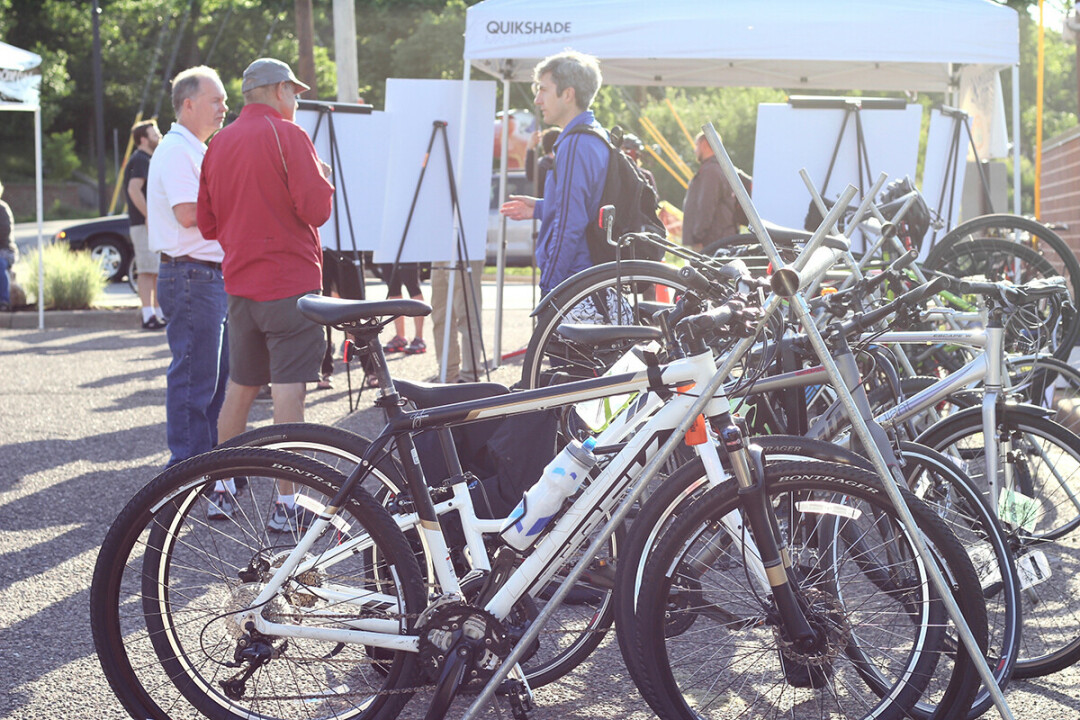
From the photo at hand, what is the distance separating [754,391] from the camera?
3.49m

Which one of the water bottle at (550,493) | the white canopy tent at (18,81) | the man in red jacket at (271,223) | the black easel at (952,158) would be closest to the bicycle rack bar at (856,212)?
the water bottle at (550,493)

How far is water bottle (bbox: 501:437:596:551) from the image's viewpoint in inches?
Answer: 121

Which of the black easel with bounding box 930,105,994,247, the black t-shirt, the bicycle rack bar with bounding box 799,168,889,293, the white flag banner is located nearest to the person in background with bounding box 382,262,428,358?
the black t-shirt

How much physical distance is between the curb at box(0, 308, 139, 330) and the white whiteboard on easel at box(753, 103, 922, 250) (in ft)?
24.3

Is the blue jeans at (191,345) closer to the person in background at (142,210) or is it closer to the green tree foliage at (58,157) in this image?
the person in background at (142,210)

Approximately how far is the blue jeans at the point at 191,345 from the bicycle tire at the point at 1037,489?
3.32 metres

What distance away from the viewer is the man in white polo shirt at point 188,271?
218 inches

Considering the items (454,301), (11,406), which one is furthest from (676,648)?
(11,406)

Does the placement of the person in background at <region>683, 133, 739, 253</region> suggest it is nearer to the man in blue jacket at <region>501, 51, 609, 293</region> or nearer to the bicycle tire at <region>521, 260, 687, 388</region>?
the man in blue jacket at <region>501, 51, 609, 293</region>

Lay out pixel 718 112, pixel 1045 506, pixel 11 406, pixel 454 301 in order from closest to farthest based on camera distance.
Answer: pixel 1045 506 < pixel 11 406 < pixel 454 301 < pixel 718 112

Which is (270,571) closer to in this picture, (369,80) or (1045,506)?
(1045,506)

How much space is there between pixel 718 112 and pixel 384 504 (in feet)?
78.9

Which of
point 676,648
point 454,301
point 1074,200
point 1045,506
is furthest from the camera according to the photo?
point 1074,200

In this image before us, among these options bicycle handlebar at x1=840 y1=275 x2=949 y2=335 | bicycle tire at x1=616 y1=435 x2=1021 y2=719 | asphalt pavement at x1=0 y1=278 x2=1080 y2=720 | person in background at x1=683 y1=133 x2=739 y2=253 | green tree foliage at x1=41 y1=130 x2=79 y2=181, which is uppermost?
green tree foliage at x1=41 y1=130 x2=79 y2=181
